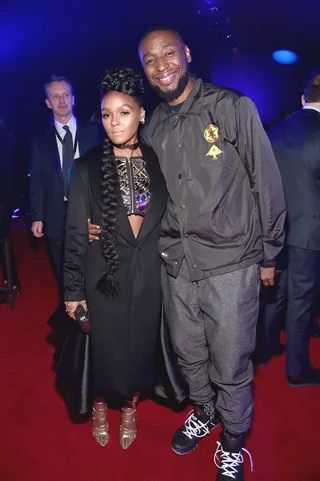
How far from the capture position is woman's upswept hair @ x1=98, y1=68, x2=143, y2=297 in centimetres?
181

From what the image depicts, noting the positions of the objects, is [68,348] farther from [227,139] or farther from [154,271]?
[227,139]

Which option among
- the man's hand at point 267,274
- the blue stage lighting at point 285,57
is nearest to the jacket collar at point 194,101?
the man's hand at point 267,274

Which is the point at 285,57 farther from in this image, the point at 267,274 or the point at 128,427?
the point at 128,427

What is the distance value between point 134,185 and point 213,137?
0.42m

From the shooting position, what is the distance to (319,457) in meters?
2.08

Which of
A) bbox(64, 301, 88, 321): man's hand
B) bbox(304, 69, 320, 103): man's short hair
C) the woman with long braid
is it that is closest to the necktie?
the woman with long braid

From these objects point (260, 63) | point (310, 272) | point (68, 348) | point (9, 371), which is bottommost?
point (9, 371)

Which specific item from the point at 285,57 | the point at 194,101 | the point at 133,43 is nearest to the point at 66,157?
the point at 194,101

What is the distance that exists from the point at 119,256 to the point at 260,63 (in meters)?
9.22

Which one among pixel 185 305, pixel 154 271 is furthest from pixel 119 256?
pixel 185 305

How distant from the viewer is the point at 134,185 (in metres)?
1.89

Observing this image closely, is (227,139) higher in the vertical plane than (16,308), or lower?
higher

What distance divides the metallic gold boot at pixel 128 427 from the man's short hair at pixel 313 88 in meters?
2.12

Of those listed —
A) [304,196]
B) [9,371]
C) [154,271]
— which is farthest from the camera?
[9,371]
